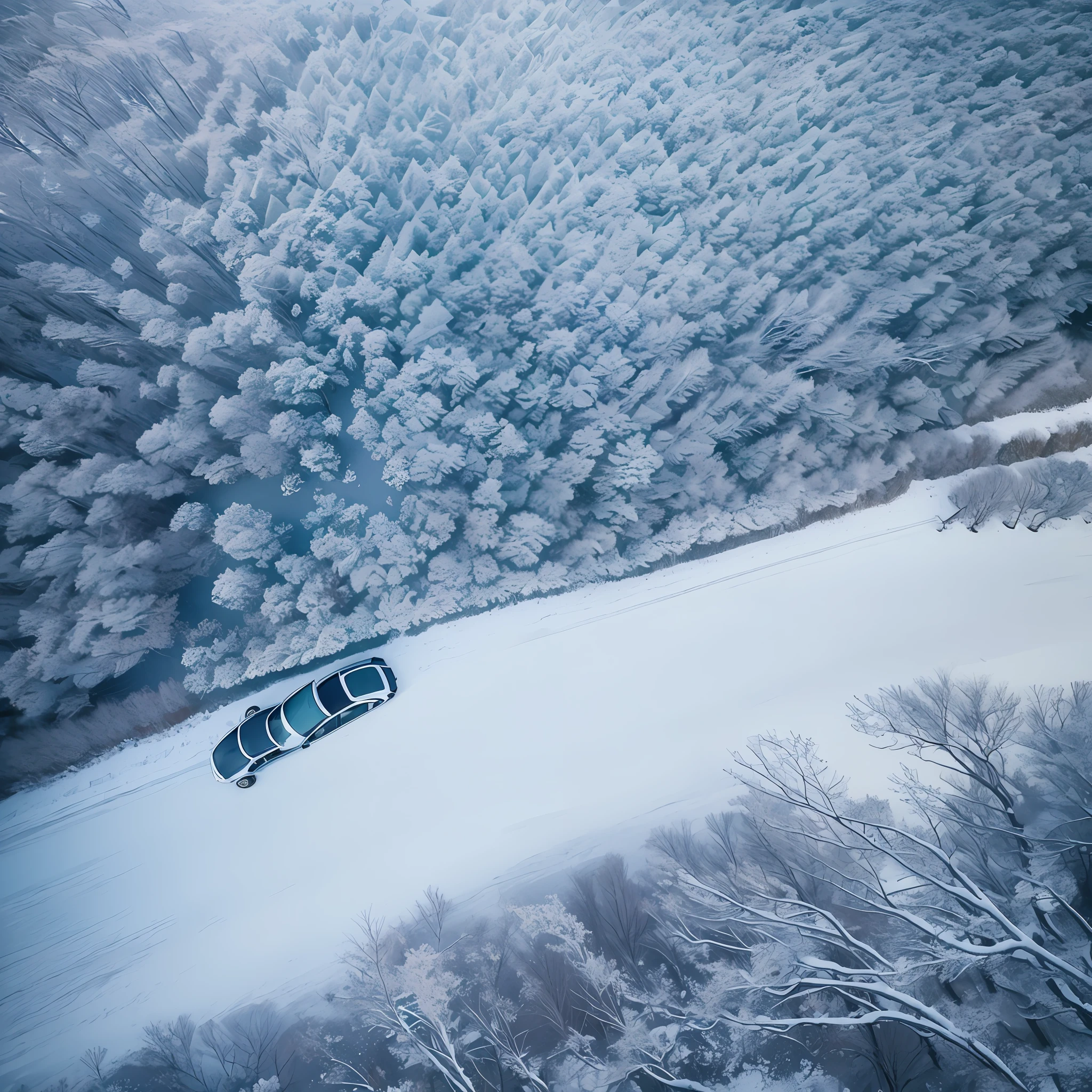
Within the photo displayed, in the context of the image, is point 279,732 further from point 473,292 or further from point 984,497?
point 984,497

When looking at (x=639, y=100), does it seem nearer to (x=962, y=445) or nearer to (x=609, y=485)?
(x=609, y=485)

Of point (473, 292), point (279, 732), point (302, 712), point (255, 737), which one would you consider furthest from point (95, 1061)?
point (473, 292)

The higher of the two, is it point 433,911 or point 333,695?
point 333,695

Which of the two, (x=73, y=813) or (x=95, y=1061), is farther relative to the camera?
(x=73, y=813)

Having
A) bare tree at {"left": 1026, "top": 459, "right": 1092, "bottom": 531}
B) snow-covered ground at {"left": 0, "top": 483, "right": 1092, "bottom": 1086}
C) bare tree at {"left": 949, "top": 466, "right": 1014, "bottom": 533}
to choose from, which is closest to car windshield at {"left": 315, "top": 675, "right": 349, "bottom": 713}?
snow-covered ground at {"left": 0, "top": 483, "right": 1092, "bottom": 1086}

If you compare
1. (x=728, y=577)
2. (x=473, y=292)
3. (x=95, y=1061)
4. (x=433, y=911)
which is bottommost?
(x=433, y=911)

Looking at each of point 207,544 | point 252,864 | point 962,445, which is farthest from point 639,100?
point 252,864
